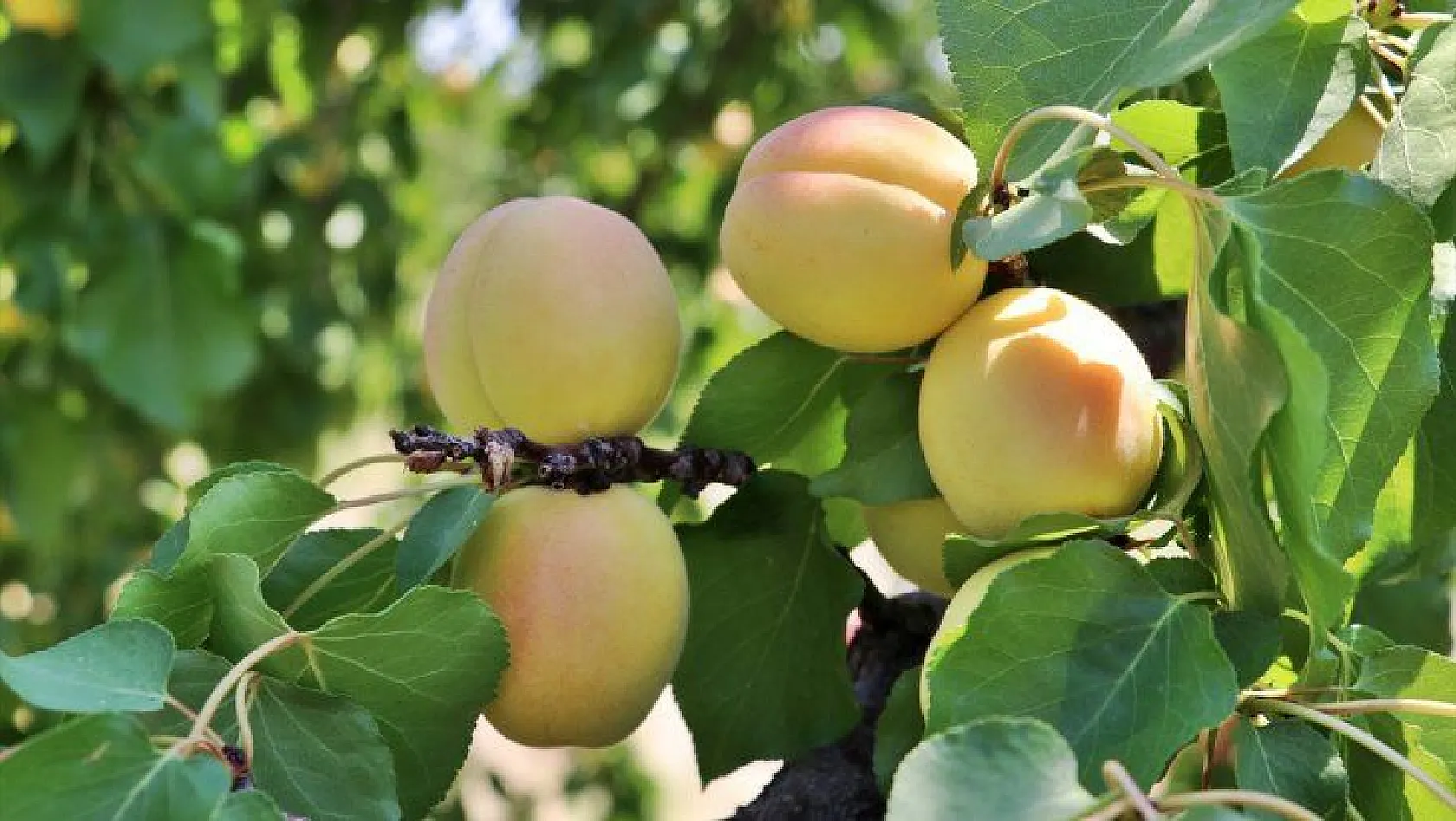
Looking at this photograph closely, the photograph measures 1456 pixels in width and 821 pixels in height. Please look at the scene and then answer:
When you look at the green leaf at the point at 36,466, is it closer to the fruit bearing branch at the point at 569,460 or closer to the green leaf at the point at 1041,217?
the fruit bearing branch at the point at 569,460

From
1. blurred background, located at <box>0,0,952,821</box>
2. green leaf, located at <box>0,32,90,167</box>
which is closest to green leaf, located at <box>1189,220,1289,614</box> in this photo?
blurred background, located at <box>0,0,952,821</box>

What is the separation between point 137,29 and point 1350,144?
1.05 meters

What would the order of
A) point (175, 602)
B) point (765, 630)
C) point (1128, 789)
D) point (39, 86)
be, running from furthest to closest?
point (39, 86) < point (765, 630) < point (175, 602) < point (1128, 789)

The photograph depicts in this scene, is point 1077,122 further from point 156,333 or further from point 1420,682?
point 156,333

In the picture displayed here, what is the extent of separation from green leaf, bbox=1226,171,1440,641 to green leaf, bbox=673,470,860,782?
19 centimetres

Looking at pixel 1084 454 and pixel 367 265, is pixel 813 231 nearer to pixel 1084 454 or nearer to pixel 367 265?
pixel 1084 454

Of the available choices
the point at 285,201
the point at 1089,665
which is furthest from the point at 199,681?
the point at 285,201

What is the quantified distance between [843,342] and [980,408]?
0.07m

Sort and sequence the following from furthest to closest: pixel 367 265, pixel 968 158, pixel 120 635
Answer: pixel 367 265
pixel 968 158
pixel 120 635

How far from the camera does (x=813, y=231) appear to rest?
1.53 feet

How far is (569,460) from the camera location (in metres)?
0.49

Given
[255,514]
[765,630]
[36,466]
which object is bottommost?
[36,466]

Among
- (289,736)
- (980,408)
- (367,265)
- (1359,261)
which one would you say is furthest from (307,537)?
(367,265)

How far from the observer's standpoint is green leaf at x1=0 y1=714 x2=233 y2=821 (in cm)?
34
